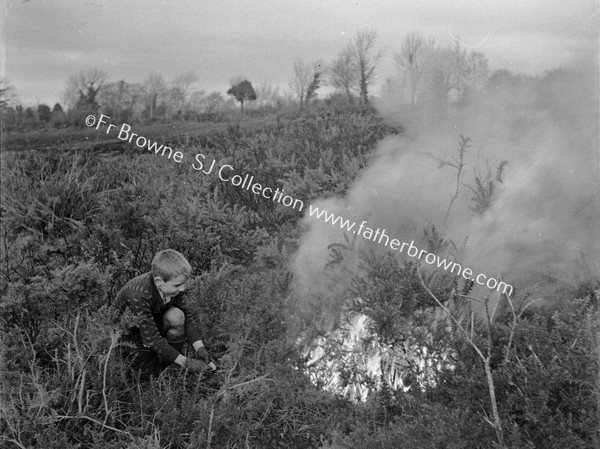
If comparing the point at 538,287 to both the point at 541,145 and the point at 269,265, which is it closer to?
the point at 541,145

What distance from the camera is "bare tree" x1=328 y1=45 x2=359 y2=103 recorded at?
4.48 metres

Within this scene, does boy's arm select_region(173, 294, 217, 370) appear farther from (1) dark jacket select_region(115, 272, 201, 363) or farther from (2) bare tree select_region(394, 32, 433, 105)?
(2) bare tree select_region(394, 32, 433, 105)

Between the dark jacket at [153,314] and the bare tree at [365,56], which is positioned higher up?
the bare tree at [365,56]

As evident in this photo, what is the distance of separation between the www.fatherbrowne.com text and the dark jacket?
1137 mm

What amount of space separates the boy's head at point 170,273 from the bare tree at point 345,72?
1862 mm

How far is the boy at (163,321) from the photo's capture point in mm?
3645

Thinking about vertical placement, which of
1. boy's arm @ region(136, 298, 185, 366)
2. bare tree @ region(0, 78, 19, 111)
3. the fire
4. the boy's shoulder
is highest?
bare tree @ region(0, 78, 19, 111)

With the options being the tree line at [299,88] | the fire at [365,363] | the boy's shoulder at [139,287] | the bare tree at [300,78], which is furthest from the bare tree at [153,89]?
the fire at [365,363]

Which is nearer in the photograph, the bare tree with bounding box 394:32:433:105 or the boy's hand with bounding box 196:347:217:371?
the boy's hand with bounding box 196:347:217:371

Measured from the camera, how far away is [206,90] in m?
4.75

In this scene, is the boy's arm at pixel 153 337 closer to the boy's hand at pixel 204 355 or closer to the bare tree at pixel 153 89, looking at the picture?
the boy's hand at pixel 204 355

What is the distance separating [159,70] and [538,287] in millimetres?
3127

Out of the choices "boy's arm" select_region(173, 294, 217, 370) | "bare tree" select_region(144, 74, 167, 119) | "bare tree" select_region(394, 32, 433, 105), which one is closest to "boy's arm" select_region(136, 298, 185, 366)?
"boy's arm" select_region(173, 294, 217, 370)

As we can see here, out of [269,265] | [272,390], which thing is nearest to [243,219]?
[269,265]
